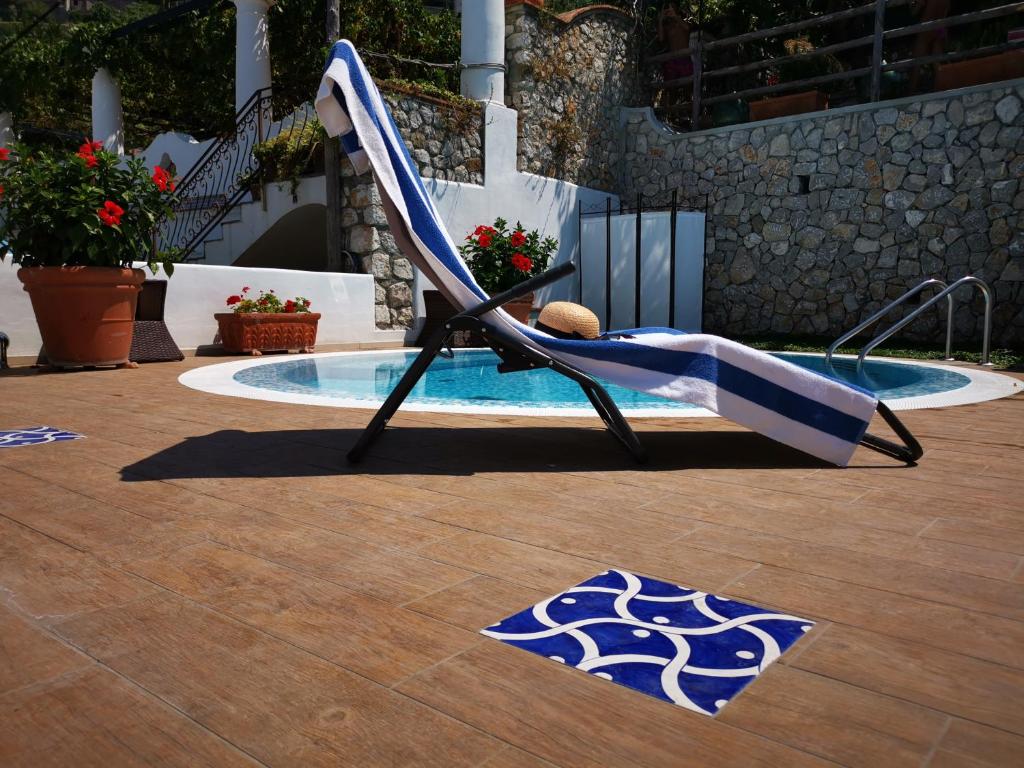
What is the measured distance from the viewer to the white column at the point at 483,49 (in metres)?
9.29

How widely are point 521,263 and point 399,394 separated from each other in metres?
5.29

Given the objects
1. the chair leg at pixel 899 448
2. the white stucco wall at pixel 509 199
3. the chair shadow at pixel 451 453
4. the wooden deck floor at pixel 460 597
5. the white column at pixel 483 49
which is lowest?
the chair shadow at pixel 451 453

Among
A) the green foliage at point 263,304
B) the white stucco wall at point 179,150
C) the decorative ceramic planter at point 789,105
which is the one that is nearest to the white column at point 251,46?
the white stucco wall at point 179,150

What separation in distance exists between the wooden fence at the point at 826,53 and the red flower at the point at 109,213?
8.28 m

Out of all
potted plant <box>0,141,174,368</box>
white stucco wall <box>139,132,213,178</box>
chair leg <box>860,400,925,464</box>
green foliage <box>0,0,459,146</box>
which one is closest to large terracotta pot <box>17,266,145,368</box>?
potted plant <box>0,141,174,368</box>

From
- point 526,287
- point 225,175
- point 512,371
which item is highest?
point 225,175

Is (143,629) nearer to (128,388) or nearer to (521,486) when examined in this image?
(521,486)

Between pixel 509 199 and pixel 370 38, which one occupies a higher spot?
pixel 370 38

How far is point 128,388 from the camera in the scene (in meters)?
4.34

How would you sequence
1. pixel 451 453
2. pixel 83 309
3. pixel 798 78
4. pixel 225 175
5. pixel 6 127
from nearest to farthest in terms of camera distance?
1. pixel 451 453
2. pixel 83 309
3. pixel 798 78
4. pixel 225 175
5. pixel 6 127

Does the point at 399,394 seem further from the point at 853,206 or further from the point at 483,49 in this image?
the point at 853,206

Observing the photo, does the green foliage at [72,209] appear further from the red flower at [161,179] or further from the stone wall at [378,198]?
the stone wall at [378,198]

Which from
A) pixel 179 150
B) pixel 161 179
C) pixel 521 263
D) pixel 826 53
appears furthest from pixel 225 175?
pixel 826 53

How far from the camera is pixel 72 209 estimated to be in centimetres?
475
